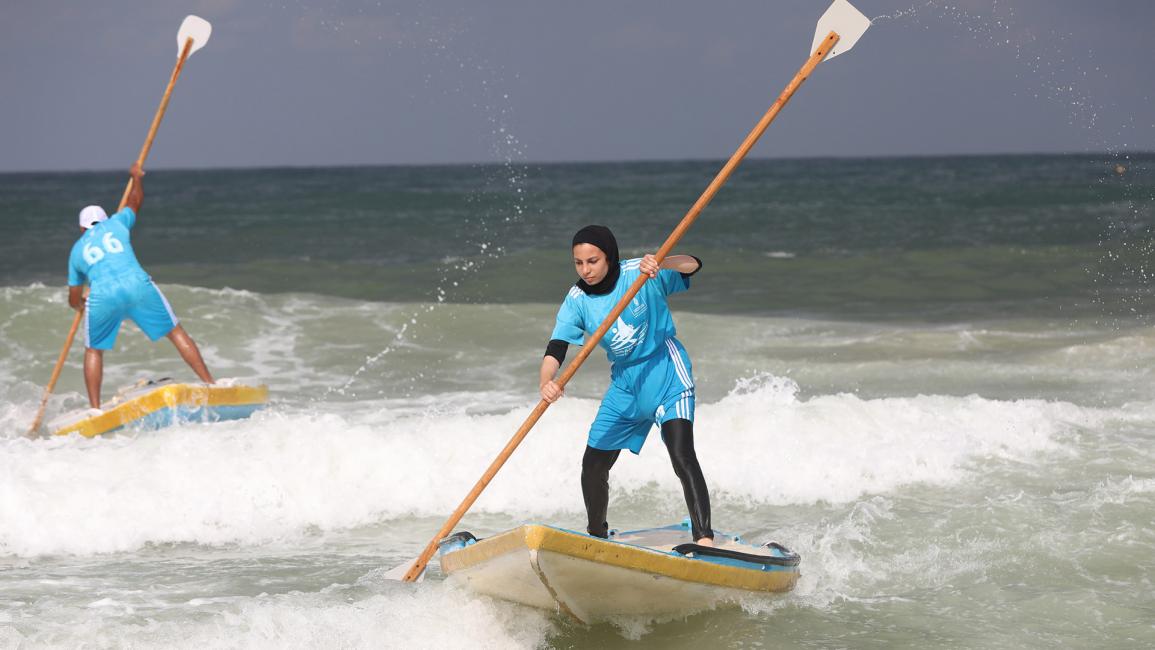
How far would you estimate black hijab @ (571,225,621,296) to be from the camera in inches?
196

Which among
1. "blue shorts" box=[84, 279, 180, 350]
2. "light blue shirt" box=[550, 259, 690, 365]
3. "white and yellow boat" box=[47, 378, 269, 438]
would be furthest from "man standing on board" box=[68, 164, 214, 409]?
"light blue shirt" box=[550, 259, 690, 365]

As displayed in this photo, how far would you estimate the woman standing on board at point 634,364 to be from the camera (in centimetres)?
509

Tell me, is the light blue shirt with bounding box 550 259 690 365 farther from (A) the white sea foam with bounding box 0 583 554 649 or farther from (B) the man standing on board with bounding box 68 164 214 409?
(B) the man standing on board with bounding box 68 164 214 409

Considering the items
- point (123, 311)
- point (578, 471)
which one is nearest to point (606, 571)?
point (578, 471)

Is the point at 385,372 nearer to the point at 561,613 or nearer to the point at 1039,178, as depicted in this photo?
the point at 561,613

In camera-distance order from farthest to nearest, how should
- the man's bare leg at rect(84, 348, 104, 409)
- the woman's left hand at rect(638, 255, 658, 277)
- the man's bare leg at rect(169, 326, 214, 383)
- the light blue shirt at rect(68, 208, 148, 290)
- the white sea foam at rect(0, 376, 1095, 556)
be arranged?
the man's bare leg at rect(169, 326, 214, 383) < the man's bare leg at rect(84, 348, 104, 409) < the light blue shirt at rect(68, 208, 148, 290) < the white sea foam at rect(0, 376, 1095, 556) < the woman's left hand at rect(638, 255, 658, 277)

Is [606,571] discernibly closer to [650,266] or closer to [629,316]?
[629,316]

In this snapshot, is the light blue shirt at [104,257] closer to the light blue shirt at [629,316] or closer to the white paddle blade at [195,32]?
the white paddle blade at [195,32]

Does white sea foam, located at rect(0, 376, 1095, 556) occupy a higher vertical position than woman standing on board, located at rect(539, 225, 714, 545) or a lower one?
lower

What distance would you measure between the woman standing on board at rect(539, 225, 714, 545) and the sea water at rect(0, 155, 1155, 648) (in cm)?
65

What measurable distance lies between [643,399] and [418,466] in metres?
3.26

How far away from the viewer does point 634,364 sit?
5.23 m

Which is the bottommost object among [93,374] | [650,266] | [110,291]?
[93,374]

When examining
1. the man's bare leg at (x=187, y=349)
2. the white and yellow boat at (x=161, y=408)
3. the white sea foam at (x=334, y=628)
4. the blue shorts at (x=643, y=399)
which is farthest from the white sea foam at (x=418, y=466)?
the blue shorts at (x=643, y=399)
